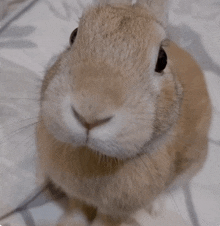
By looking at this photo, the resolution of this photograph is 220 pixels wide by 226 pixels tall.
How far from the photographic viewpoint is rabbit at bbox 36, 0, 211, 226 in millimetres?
546

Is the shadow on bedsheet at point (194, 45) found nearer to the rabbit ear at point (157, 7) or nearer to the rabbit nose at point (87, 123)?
the rabbit ear at point (157, 7)

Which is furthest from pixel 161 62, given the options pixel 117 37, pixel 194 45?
pixel 194 45

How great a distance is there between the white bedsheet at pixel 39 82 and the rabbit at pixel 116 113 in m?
0.24

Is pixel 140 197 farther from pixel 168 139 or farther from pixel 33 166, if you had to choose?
pixel 33 166

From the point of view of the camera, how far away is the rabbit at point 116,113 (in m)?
0.55

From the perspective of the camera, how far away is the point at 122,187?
0.80m

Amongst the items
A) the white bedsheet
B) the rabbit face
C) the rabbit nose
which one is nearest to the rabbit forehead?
the rabbit face

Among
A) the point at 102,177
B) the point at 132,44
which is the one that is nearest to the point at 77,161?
the point at 102,177

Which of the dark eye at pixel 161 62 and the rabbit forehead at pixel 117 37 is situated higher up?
the rabbit forehead at pixel 117 37

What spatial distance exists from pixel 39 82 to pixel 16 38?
0.38 m

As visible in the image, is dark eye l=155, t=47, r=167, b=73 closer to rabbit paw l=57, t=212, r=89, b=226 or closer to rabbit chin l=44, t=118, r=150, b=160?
rabbit chin l=44, t=118, r=150, b=160

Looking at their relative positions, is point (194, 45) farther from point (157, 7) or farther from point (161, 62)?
point (161, 62)

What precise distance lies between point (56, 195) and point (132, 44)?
714 millimetres

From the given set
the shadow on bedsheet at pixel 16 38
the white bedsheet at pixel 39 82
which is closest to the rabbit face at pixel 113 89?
the white bedsheet at pixel 39 82
